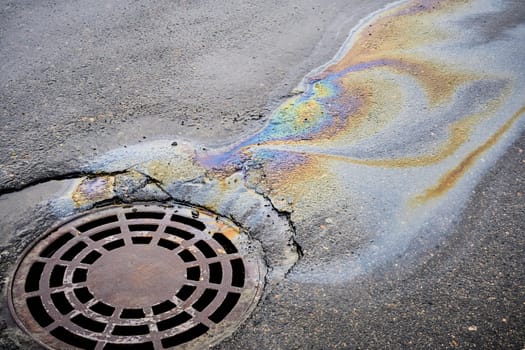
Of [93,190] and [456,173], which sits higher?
[93,190]

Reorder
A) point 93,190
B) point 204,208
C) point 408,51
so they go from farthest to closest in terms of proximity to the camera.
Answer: point 408,51
point 93,190
point 204,208

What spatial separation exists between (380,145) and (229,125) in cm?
117

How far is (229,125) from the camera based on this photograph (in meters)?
4.34

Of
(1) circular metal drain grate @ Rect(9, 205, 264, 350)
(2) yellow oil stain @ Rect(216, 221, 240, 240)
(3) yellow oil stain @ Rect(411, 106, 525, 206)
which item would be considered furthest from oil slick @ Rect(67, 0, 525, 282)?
(1) circular metal drain grate @ Rect(9, 205, 264, 350)

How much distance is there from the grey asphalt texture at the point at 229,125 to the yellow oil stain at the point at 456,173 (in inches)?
6.7

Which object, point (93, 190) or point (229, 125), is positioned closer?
point (93, 190)

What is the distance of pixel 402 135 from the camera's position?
14.0 feet

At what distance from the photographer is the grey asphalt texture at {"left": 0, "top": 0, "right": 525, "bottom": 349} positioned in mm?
2760

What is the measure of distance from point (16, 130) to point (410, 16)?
4528 mm

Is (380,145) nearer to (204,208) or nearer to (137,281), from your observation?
(204,208)

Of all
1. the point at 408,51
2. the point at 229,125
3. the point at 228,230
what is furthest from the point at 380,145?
the point at 408,51

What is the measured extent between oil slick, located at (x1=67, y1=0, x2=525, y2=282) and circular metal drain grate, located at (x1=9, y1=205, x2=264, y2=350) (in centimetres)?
30

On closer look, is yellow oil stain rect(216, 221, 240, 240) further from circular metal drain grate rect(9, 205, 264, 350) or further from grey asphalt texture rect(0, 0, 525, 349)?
grey asphalt texture rect(0, 0, 525, 349)

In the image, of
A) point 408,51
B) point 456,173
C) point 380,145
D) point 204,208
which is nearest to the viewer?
point 204,208
